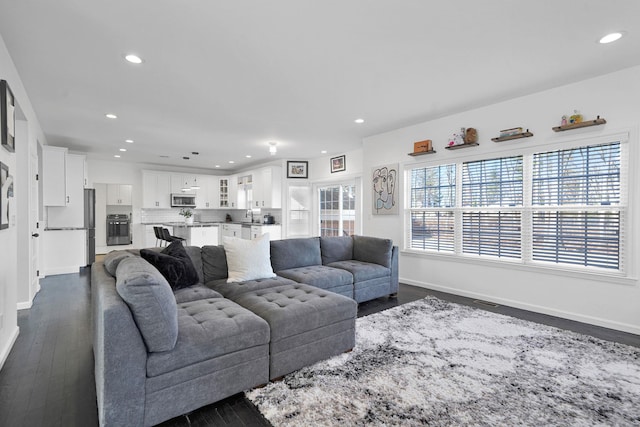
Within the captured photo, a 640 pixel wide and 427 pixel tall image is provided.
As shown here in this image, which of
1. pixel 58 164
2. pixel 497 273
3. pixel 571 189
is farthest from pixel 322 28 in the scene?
pixel 58 164

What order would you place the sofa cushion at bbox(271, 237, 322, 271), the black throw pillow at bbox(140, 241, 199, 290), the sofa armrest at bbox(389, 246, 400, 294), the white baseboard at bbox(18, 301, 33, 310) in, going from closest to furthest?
1. the black throw pillow at bbox(140, 241, 199, 290)
2. the white baseboard at bbox(18, 301, 33, 310)
3. the sofa cushion at bbox(271, 237, 322, 271)
4. the sofa armrest at bbox(389, 246, 400, 294)

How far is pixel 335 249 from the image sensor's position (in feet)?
14.9

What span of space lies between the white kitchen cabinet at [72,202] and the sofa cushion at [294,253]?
15.5 feet

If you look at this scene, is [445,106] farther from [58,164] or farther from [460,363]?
[58,164]

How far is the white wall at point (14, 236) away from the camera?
2.50 metres

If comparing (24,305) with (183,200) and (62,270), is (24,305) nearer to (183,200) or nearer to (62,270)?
(62,270)

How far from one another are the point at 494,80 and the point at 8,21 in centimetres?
413

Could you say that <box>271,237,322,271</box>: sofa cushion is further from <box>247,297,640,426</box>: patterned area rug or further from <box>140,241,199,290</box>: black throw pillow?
<box>247,297,640,426</box>: patterned area rug

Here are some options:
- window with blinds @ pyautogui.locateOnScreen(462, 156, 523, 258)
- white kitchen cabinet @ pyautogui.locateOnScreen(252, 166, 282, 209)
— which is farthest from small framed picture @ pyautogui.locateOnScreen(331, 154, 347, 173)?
window with blinds @ pyautogui.locateOnScreen(462, 156, 523, 258)

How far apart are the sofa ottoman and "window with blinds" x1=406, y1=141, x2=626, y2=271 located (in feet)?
8.35

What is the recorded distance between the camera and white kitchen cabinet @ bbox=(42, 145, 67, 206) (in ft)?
18.8

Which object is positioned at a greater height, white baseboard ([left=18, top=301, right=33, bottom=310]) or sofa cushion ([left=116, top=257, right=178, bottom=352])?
sofa cushion ([left=116, top=257, right=178, bottom=352])

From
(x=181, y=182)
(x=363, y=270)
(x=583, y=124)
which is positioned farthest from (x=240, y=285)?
(x=181, y=182)

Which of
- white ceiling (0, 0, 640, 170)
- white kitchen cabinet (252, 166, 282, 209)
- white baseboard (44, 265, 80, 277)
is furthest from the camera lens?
white kitchen cabinet (252, 166, 282, 209)
